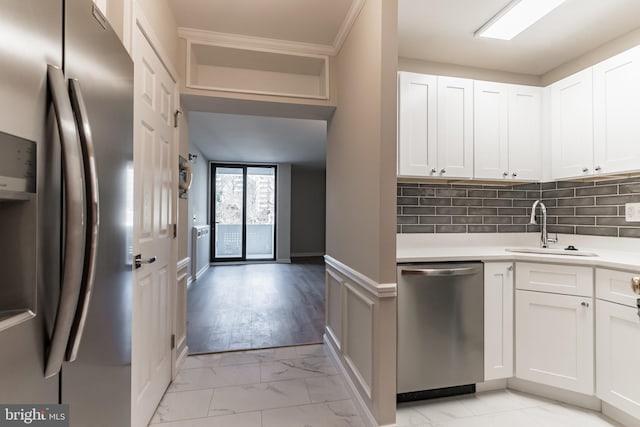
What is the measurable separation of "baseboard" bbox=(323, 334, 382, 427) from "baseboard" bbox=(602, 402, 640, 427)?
51.8 inches

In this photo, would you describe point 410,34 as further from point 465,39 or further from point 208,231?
point 208,231

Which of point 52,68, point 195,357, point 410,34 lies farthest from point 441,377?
point 410,34

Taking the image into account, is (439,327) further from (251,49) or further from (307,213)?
(307,213)

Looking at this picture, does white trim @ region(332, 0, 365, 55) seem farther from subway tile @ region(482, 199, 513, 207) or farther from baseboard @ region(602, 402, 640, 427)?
baseboard @ region(602, 402, 640, 427)

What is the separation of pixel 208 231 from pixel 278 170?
2.19 metres

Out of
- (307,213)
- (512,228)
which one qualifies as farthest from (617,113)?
(307,213)

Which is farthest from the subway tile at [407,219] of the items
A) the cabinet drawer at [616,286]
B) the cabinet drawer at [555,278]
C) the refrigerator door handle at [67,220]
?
the refrigerator door handle at [67,220]

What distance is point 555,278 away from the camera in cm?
180

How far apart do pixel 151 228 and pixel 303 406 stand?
1.40m

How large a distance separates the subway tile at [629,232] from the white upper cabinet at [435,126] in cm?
110

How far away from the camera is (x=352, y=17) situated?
1872 millimetres

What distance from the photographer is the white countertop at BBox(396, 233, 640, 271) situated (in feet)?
5.64

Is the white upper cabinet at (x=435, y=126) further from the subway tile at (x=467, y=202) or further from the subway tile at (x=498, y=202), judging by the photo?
the subway tile at (x=498, y=202)

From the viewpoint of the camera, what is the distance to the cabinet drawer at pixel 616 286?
152 centimetres
